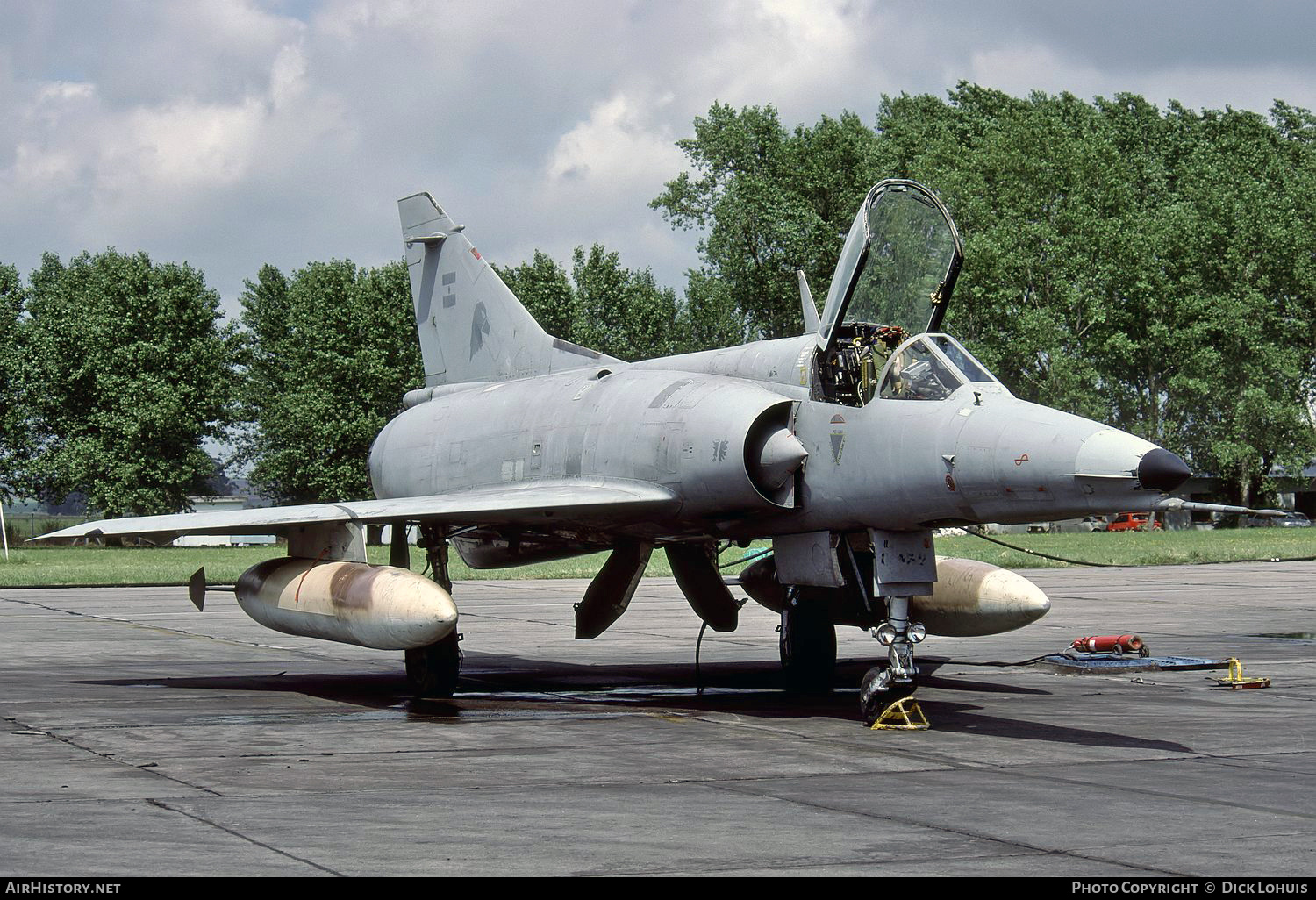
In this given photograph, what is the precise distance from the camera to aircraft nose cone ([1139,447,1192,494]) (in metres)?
9.29

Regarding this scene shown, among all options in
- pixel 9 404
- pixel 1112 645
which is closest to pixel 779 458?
pixel 1112 645

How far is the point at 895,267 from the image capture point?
1227 centimetres

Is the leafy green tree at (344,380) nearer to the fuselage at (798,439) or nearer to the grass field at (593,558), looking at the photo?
the grass field at (593,558)

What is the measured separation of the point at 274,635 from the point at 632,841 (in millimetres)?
16468

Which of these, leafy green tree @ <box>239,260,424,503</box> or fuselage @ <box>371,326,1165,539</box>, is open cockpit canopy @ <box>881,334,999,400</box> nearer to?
fuselage @ <box>371,326,1165,539</box>

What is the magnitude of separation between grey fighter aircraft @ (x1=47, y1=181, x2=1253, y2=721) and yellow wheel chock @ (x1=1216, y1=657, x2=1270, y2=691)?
2091mm

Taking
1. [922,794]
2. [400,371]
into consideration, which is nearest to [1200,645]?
[922,794]

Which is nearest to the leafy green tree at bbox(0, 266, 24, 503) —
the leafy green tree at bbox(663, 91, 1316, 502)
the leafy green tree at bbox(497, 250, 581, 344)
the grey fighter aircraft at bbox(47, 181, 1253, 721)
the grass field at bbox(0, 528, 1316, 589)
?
the grass field at bbox(0, 528, 1316, 589)

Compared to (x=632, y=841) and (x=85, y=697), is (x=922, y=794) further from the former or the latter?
(x=85, y=697)

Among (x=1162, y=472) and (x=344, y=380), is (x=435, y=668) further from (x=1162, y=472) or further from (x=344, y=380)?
(x=344, y=380)

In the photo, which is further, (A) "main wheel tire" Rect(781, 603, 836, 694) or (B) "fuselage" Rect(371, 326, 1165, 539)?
(A) "main wheel tire" Rect(781, 603, 836, 694)

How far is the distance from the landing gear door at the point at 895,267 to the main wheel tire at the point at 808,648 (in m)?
3.16

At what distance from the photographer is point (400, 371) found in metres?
71.4

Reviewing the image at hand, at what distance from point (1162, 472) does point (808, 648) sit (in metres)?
5.54
